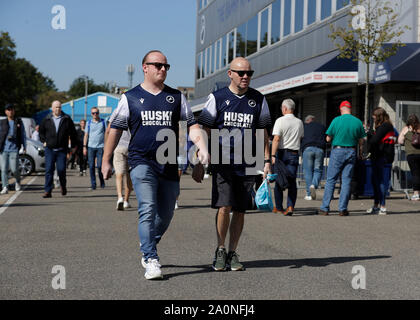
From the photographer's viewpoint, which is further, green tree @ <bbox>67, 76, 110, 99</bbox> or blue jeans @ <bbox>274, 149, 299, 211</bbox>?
green tree @ <bbox>67, 76, 110, 99</bbox>

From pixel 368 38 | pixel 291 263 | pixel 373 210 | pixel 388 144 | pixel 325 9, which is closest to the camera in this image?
pixel 291 263

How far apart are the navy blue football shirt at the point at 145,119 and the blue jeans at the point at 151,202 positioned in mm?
81

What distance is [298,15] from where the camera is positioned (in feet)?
84.2

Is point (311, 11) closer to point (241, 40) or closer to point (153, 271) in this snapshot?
point (241, 40)

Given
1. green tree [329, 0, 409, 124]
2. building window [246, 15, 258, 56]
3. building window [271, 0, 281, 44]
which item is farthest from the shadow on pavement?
building window [246, 15, 258, 56]

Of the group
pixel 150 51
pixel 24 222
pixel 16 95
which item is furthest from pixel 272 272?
pixel 16 95

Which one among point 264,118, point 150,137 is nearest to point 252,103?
point 264,118

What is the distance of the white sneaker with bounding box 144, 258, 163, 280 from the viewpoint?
220 inches

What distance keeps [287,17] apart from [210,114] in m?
21.7

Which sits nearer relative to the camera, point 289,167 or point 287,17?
point 289,167

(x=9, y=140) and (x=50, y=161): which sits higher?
(x=9, y=140)

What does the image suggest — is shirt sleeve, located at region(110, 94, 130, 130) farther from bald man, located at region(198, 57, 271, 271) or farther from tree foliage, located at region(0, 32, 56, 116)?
tree foliage, located at region(0, 32, 56, 116)

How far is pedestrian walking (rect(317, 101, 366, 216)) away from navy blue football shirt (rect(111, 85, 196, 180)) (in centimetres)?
586
